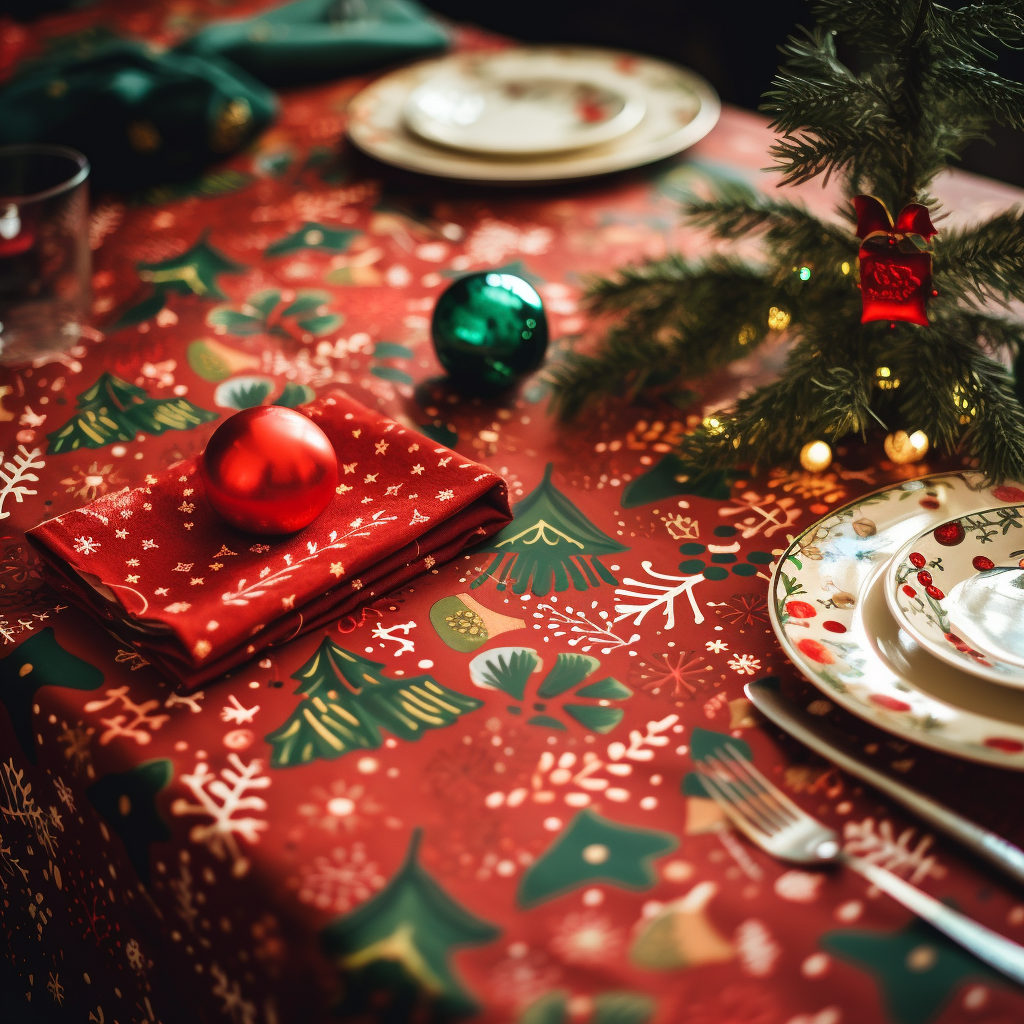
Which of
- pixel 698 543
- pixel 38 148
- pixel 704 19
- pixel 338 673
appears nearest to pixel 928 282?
pixel 698 543

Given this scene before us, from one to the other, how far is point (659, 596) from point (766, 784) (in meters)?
0.15

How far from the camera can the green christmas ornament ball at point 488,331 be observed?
0.78 m

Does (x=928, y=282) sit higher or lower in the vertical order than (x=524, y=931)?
higher

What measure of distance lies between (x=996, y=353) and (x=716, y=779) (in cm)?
46

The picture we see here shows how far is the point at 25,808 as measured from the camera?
23.8 inches

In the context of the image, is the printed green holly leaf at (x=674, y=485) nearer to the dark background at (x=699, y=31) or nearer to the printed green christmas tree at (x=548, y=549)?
the printed green christmas tree at (x=548, y=549)

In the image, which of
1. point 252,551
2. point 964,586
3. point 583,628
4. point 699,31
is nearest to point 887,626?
point 964,586

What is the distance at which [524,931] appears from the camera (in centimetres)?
43

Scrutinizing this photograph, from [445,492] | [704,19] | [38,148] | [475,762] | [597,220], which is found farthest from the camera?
[704,19]

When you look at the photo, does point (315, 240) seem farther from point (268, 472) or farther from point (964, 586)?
point (964, 586)

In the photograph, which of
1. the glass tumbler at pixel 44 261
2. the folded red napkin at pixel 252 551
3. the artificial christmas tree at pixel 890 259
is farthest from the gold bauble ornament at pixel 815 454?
the glass tumbler at pixel 44 261

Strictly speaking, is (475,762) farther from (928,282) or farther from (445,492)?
(928,282)

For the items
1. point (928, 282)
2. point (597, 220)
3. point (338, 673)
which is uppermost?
point (928, 282)

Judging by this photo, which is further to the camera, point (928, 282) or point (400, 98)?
point (400, 98)
